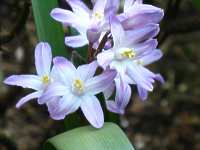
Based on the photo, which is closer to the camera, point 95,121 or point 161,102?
point 95,121

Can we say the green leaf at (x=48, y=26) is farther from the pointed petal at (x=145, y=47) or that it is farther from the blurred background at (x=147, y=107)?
the blurred background at (x=147, y=107)

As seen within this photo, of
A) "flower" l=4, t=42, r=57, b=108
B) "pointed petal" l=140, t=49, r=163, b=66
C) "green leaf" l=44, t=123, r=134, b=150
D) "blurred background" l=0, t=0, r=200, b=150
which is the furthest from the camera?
"blurred background" l=0, t=0, r=200, b=150

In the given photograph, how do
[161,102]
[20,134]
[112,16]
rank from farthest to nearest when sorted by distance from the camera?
1. [161,102]
2. [20,134]
3. [112,16]

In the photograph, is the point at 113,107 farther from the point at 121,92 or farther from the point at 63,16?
the point at 63,16

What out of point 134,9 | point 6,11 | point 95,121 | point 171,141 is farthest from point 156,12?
point 6,11

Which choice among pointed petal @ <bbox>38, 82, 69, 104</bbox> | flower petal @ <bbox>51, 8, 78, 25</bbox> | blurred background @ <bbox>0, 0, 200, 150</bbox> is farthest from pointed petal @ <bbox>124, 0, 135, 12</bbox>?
blurred background @ <bbox>0, 0, 200, 150</bbox>

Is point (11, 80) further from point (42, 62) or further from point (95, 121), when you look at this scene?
point (95, 121)

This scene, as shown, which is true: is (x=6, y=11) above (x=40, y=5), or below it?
below

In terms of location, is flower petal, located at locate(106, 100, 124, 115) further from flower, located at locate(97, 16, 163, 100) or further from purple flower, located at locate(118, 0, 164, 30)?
purple flower, located at locate(118, 0, 164, 30)
